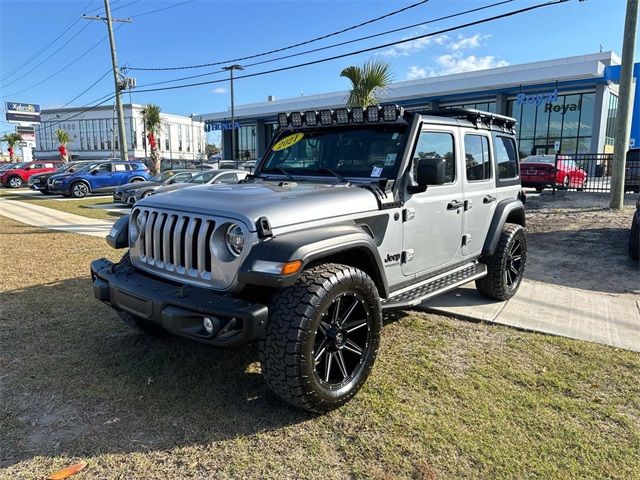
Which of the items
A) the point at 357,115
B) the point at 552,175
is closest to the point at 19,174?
the point at 552,175

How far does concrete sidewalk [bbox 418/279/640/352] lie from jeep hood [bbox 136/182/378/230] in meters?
2.25

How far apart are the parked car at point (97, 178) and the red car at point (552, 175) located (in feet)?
52.7

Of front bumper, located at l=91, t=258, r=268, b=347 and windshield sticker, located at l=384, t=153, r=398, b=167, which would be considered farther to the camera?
windshield sticker, located at l=384, t=153, r=398, b=167

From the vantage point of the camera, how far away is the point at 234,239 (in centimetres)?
295

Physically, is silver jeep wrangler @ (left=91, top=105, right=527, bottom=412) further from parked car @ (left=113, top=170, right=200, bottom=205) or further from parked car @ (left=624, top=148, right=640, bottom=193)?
parked car @ (left=624, top=148, right=640, bottom=193)

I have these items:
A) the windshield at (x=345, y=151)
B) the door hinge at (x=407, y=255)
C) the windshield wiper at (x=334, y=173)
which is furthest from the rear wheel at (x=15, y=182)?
the door hinge at (x=407, y=255)

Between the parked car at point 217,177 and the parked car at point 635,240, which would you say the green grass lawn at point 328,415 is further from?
the parked car at point 217,177

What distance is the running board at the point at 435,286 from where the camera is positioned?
3.88m

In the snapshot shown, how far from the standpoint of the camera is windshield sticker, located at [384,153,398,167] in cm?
391

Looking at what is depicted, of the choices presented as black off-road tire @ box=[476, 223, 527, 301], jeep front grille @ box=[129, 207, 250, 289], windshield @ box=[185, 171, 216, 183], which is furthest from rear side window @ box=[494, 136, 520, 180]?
windshield @ box=[185, 171, 216, 183]

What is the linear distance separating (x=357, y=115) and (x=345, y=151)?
0.32 m

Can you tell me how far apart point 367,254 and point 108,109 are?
4164 inches

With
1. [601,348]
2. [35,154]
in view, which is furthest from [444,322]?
[35,154]

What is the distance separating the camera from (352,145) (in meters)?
4.18
